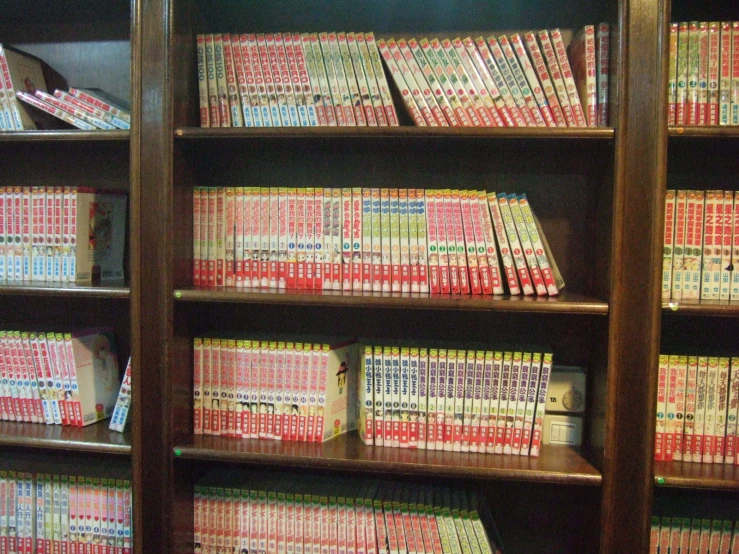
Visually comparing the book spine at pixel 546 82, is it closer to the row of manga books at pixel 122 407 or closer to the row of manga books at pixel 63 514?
the row of manga books at pixel 122 407

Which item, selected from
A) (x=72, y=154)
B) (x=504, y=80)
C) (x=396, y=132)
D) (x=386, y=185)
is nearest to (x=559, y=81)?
(x=504, y=80)

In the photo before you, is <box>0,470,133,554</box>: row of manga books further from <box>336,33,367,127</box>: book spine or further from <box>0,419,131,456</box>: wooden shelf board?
<box>336,33,367,127</box>: book spine

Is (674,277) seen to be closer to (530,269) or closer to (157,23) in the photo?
(530,269)

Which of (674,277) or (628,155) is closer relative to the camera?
(628,155)

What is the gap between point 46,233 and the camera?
57.2 inches

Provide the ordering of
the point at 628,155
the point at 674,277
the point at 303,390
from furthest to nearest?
the point at 303,390 → the point at 674,277 → the point at 628,155

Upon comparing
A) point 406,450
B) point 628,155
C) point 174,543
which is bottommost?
point 174,543

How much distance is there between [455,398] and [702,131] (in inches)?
31.1

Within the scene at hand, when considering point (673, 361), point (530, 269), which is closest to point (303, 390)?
point (530, 269)

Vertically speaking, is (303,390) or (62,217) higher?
(62,217)

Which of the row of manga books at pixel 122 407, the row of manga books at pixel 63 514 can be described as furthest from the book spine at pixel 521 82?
the row of manga books at pixel 63 514

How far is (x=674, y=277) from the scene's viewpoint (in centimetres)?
129

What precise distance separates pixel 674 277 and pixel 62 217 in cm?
150

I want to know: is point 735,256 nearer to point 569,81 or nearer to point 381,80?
point 569,81
